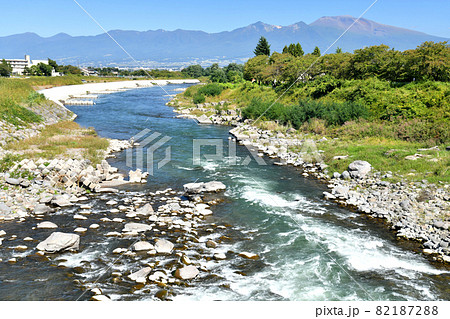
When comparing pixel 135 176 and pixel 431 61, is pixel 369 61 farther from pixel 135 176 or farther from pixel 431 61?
pixel 135 176

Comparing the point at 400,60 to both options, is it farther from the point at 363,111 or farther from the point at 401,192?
the point at 401,192

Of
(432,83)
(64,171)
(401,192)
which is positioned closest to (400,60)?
(432,83)

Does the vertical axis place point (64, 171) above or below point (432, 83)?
below

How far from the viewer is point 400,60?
1173 inches

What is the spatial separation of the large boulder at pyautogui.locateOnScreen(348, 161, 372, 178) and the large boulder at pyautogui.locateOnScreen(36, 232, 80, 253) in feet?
42.4

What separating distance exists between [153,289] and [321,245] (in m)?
5.54

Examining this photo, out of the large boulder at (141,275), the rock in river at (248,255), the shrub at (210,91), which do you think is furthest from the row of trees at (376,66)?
the large boulder at (141,275)

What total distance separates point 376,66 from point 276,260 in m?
29.9

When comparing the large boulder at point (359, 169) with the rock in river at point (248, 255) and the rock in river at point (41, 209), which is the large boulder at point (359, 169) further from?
the rock in river at point (41, 209)

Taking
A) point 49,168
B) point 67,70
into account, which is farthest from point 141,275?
point 67,70

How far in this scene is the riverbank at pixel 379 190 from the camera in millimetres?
11359

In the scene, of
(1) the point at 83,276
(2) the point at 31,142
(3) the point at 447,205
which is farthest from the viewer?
(2) the point at 31,142

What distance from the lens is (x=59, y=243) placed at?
9914 millimetres

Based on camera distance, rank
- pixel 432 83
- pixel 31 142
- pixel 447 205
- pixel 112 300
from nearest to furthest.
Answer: pixel 112 300, pixel 447 205, pixel 31 142, pixel 432 83
